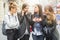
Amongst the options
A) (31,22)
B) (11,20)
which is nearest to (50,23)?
(31,22)

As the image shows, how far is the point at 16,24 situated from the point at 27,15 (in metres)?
0.15

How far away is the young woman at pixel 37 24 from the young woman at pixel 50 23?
0.20 ft

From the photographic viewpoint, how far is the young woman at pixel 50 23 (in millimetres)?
1390

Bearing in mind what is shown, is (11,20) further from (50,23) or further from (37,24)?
(50,23)

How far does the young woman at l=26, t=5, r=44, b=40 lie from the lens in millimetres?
1401

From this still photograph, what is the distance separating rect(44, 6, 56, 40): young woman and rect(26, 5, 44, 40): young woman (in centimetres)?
6

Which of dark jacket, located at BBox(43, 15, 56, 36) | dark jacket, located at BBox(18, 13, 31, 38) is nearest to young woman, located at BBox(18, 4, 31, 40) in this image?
dark jacket, located at BBox(18, 13, 31, 38)

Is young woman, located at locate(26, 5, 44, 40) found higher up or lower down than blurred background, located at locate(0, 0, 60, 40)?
lower down

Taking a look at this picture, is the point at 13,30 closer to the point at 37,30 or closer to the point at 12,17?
the point at 12,17

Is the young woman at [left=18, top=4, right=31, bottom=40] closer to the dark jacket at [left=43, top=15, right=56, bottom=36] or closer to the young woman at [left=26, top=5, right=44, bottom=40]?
the young woman at [left=26, top=5, right=44, bottom=40]

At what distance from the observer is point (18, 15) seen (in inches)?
56.0

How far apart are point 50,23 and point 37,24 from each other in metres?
0.14

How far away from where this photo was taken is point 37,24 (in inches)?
56.1

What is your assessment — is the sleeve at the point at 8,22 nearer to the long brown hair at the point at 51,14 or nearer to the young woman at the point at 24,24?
the young woman at the point at 24,24
